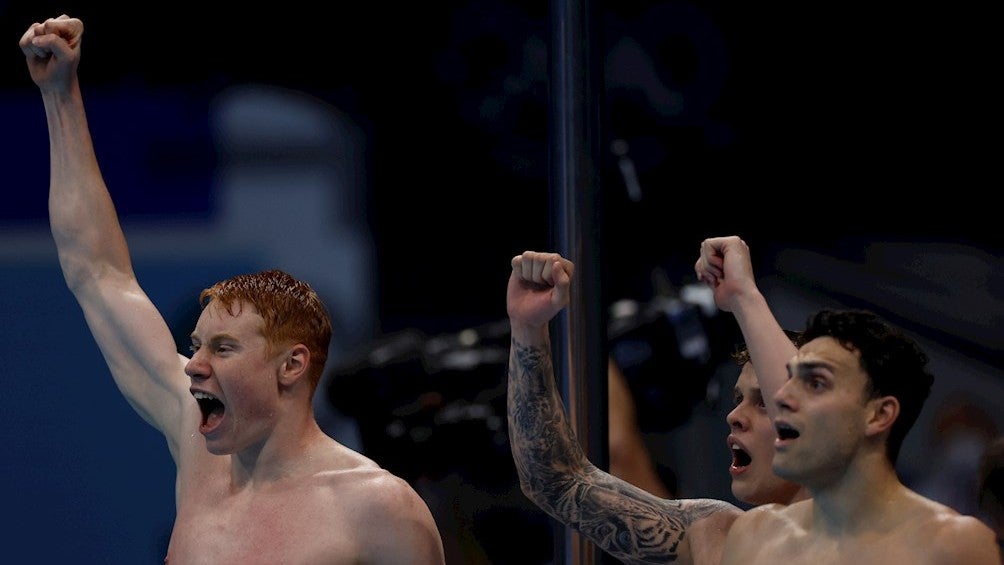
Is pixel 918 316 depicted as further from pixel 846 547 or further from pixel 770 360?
pixel 846 547

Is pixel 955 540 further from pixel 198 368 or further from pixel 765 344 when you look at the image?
pixel 198 368

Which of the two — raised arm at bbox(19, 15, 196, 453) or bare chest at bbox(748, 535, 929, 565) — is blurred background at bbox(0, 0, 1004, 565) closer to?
raised arm at bbox(19, 15, 196, 453)

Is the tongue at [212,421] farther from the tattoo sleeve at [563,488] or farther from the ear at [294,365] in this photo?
the tattoo sleeve at [563,488]

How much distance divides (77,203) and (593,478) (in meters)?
1.02

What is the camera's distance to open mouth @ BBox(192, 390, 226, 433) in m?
2.36

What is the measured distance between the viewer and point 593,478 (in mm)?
2387

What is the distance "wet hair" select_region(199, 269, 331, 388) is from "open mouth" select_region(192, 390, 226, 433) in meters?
0.12

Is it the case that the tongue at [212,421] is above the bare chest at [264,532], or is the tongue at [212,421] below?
above

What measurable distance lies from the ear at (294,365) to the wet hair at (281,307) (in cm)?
1

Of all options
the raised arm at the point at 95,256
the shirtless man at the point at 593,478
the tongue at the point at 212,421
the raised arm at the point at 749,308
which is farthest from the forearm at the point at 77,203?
the raised arm at the point at 749,308

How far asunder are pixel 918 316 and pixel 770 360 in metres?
1.08

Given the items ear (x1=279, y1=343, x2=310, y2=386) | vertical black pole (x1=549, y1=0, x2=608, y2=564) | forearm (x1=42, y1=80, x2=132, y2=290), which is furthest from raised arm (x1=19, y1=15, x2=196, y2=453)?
vertical black pole (x1=549, y1=0, x2=608, y2=564)

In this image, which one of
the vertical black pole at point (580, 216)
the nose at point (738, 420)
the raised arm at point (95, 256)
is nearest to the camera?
the nose at point (738, 420)

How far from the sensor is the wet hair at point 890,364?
201cm
